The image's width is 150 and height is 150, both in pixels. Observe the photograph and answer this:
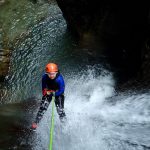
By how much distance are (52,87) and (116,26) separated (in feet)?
21.0

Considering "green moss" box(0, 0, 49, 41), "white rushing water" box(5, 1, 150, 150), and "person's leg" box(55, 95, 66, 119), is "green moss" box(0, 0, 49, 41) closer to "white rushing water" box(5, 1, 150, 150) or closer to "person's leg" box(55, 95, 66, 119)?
"white rushing water" box(5, 1, 150, 150)

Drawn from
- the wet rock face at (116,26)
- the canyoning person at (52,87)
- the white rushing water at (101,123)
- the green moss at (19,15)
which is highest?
the green moss at (19,15)

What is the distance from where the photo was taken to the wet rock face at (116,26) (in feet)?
47.2

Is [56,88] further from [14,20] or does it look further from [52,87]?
[14,20]

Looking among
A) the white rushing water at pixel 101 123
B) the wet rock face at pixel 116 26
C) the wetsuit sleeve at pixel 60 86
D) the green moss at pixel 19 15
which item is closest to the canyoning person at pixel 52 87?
the wetsuit sleeve at pixel 60 86

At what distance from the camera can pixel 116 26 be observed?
16000 mm

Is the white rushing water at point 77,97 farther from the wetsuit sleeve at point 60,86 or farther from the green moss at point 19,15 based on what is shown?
the wetsuit sleeve at point 60,86

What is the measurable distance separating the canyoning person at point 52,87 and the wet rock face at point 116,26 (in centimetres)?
375

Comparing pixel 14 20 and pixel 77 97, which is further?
pixel 14 20

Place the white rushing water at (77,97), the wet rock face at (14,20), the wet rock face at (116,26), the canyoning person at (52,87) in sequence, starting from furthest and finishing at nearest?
the wet rock face at (14,20) → the wet rock face at (116,26) → the canyoning person at (52,87) → the white rushing water at (77,97)

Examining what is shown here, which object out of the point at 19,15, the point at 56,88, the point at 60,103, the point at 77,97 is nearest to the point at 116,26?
the point at 77,97

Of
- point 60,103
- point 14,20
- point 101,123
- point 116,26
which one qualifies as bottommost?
point 101,123

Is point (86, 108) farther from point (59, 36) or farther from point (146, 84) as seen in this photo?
point (59, 36)

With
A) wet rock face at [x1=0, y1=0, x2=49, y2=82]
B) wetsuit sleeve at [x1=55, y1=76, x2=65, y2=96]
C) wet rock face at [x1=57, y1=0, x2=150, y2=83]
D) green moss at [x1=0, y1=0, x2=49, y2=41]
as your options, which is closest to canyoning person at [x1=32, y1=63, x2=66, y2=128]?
wetsuit sleeve at [x1=55, y1=76, x2=65, y2=96]
